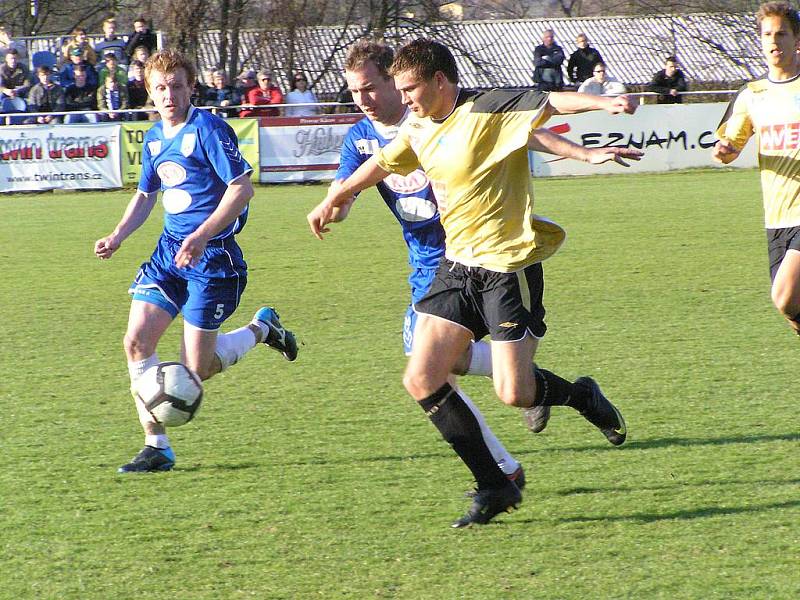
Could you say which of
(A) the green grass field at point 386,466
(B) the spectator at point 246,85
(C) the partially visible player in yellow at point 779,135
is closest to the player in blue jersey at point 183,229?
(A) the green grass field at point 386,466

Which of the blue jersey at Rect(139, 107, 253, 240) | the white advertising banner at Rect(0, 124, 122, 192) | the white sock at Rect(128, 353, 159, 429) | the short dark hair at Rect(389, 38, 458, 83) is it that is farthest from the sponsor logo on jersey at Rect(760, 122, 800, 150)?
the white advertising banner at Rect(0, 124, 122, 192)

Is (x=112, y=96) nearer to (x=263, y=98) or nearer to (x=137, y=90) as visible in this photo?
(x=137, y=90)

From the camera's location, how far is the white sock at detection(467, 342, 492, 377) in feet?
16.4

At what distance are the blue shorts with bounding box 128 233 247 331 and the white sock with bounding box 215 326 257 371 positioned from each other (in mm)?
407

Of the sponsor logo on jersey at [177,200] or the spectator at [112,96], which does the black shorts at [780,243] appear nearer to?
the sponsor logo on jersey at [177,200]

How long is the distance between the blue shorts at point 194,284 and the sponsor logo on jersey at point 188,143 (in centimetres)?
40

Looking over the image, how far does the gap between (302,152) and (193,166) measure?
14.2m

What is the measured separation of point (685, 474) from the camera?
454cm

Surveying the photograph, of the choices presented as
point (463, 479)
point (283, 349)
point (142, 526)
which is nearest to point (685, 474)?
point (463, 479)

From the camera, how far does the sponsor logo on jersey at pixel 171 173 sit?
503 cm

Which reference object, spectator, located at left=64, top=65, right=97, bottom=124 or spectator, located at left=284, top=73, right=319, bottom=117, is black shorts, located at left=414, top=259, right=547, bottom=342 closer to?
spectator, located at left=64, top=65, right=97, bottom=124

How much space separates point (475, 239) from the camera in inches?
164

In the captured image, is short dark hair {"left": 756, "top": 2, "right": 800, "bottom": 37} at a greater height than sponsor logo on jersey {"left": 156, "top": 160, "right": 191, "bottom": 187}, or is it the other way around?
short dark hair {"left": 756, "top": 2, "right": 800, "bottom": 37}

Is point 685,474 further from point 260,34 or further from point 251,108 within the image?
point 260,34
